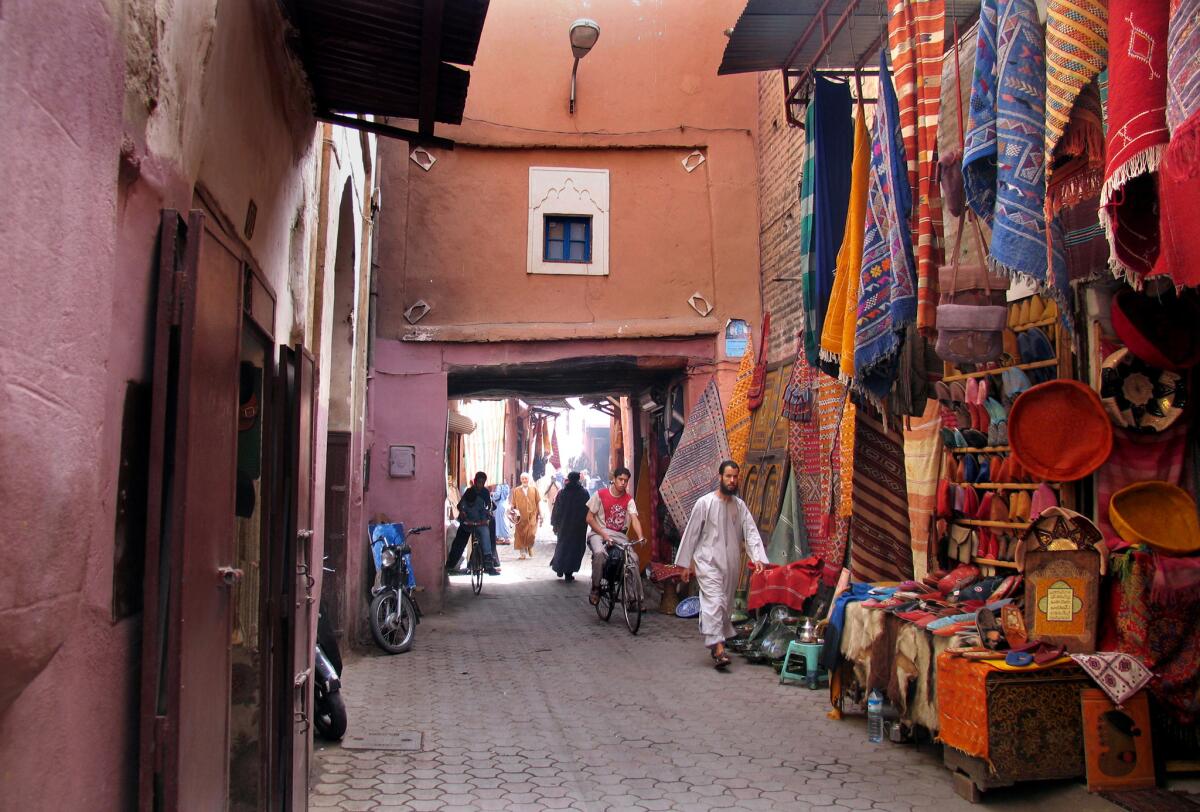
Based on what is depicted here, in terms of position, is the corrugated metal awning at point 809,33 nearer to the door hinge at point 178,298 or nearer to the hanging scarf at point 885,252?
the hanging scarf at point 885,252

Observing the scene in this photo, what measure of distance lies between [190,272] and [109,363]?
0.38 metres

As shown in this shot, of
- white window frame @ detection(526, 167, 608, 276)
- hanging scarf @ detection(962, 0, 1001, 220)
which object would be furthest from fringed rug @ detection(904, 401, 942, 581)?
white window frame @ detection(526, 167, 608, 276)

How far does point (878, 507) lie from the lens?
6691mm

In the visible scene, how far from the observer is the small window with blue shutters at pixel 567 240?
1151 cm

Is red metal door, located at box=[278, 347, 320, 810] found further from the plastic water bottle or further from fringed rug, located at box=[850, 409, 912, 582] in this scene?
fringed rug, located at box=[850, 409, 912, 582]

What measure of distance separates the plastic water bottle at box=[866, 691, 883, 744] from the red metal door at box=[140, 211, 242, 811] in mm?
3937

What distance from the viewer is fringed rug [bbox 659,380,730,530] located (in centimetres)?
1038

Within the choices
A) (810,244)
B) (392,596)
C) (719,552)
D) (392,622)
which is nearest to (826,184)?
(810,244)

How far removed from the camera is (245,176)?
10.4ft

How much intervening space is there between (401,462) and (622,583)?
2909mm

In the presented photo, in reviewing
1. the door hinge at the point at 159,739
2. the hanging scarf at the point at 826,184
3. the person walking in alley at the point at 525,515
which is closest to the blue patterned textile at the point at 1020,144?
the hanging scarf at the point at 826,184

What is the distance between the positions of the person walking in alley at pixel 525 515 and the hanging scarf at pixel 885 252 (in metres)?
15.1

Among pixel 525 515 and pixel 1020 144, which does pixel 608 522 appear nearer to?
pixel 1020 144

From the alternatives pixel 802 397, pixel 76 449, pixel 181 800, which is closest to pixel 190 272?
pixel 76 449
